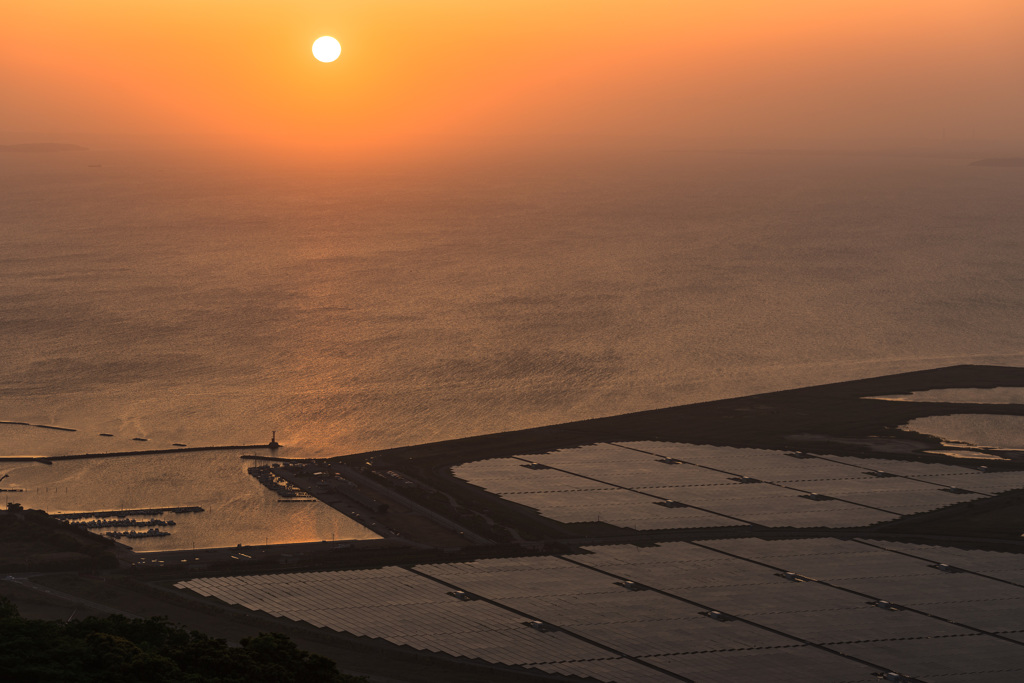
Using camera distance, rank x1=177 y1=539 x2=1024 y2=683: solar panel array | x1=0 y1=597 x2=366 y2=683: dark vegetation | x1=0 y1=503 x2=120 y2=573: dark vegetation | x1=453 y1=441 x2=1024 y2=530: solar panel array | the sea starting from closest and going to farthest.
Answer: x1=0 y1=597 x2=366 y2=683: dark vegetation
x1=177 y1=539 x2=1024 y2=683: solar panel array
x1=0 y1=503 x2=120 y2=573: dark vegetation
x1=453 y1=441 x2=1024 y2=530: solar panel array
the sea

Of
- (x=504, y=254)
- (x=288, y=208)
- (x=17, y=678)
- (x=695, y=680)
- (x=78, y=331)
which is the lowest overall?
(x=695, y=680)

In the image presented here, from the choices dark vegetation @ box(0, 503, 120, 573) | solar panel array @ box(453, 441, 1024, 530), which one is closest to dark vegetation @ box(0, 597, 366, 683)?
dark vegetation @ box(0, 503, 120, 573)

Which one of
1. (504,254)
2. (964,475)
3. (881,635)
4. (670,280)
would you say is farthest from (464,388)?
(504,254)

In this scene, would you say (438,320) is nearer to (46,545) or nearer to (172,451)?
(172,451)

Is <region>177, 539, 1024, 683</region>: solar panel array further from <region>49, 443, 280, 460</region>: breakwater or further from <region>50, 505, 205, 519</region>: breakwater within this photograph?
<region>49, 443, 280, 460</region>: breakwater

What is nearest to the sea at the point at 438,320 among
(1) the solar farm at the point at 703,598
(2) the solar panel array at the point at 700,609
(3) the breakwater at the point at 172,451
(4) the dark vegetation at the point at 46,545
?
(3) the breakwater at the point at 172,451

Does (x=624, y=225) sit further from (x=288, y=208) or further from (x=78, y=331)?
(x=78, y=331)
